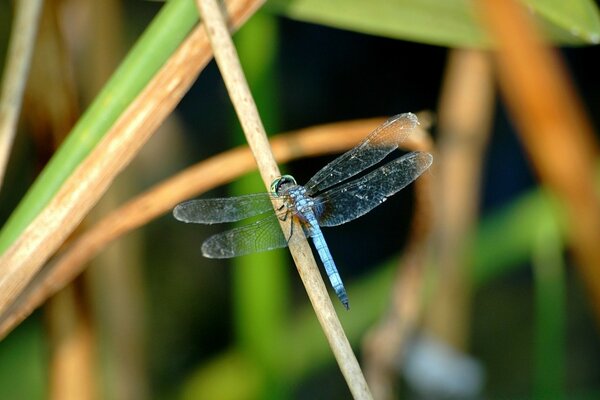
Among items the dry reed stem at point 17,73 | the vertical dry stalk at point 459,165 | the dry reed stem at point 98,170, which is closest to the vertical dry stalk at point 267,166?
the dry reed stem at point 98,170

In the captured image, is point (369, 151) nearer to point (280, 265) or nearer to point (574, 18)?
point (280, 265)

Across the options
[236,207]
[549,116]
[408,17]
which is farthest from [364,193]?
[549,116]

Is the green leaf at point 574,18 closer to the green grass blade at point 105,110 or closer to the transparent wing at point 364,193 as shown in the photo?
the transparent wing at point 364,193

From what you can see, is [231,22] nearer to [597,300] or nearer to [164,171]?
[597,300]

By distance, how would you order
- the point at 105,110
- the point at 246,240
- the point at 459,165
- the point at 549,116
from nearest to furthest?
the point at 105,110, the point at 549,116, the point at 246,240, the point at 459,165

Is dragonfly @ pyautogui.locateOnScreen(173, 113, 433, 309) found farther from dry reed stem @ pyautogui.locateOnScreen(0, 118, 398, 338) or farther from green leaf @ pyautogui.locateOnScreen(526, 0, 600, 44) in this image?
A: green leaf @ pyautogui.locateOnScreen(526, 0, 600, 44)
